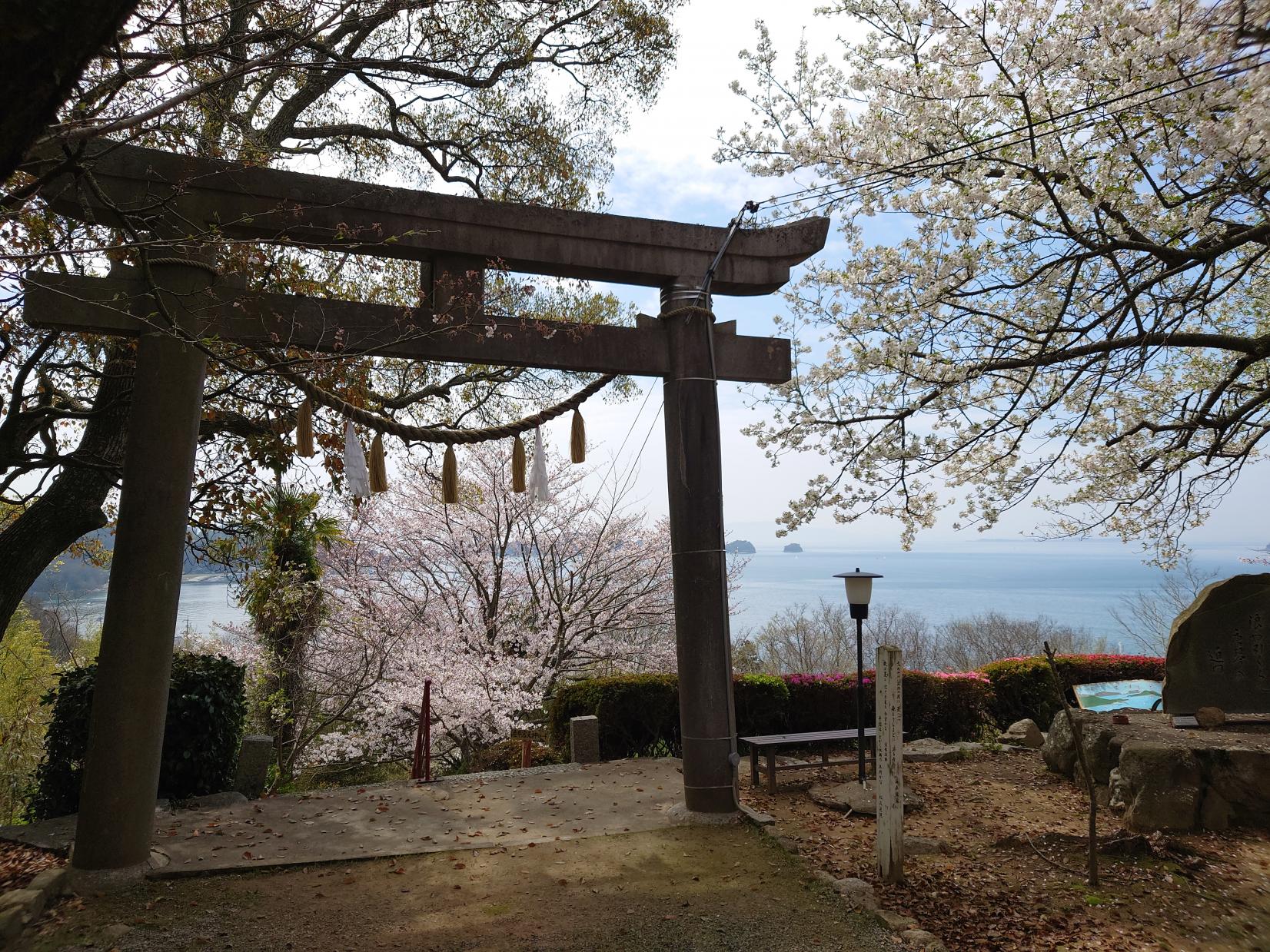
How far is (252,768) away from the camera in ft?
23.4

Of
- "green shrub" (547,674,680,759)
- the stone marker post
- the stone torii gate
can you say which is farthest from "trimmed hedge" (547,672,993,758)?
the stone marker post

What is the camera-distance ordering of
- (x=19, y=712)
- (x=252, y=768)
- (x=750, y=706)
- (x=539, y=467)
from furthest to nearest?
(x=19, y=712) → (x=750, y=706) → (x=252, y=768) → (x=539, y=467)

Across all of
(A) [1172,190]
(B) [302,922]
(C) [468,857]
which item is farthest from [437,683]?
(A) [1172,190]

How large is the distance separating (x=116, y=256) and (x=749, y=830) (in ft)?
19.1

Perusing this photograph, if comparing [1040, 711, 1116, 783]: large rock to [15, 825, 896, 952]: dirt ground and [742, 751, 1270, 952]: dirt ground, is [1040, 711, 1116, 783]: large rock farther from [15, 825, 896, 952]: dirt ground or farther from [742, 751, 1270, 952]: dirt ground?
[15, 825, 896, 952]: dirt ground

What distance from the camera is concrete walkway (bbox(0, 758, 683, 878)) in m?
5.03

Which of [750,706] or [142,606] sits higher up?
[142,606]

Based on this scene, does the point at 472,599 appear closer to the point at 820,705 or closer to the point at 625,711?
the point at 625,711

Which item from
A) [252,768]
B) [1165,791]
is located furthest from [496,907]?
[1165,791]

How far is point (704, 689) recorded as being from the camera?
5617mm

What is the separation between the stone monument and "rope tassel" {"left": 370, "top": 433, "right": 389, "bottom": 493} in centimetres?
683

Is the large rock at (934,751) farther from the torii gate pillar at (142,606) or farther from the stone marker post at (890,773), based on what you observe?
the torii gate pillar at (142,606)

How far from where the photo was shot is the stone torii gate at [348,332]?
458 centimetres

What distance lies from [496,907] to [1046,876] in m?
3.36
